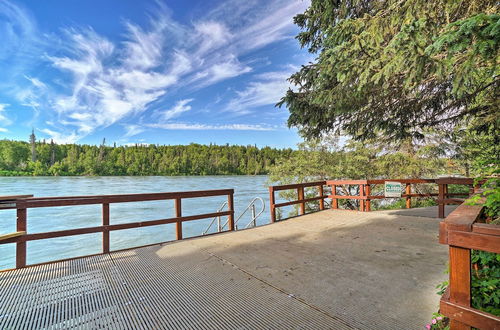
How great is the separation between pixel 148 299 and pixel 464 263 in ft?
7.49

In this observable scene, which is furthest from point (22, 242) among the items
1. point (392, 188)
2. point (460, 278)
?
point (392, 188)

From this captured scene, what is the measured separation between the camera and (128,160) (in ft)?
165

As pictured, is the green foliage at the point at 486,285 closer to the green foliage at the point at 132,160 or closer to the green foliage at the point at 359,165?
the green foliage at the point at 359,165

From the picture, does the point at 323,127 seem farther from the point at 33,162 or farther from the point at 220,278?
the point at 33,162

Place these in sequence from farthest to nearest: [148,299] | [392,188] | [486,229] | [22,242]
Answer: [392,188]
[22,242]
[148,299]
[486,229]

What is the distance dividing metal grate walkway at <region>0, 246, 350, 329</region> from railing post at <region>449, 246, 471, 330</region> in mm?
764

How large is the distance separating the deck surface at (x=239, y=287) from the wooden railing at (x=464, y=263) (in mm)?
640

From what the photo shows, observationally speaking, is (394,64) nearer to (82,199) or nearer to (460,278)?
(460,278)

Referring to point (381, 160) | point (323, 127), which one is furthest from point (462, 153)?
point (323, 127)

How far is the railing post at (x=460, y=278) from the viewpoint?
3.81ft

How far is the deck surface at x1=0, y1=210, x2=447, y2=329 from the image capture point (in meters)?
1.80

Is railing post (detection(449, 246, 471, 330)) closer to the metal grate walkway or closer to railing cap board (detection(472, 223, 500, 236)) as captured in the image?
railing cap board (detection(472, 223, 500, 236))

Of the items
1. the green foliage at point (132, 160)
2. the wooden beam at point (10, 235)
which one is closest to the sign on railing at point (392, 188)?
the wooden beam at point (10, 235)

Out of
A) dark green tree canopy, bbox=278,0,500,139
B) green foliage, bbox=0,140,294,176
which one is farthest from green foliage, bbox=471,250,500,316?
green foliage, bbox=0,140,294,176
